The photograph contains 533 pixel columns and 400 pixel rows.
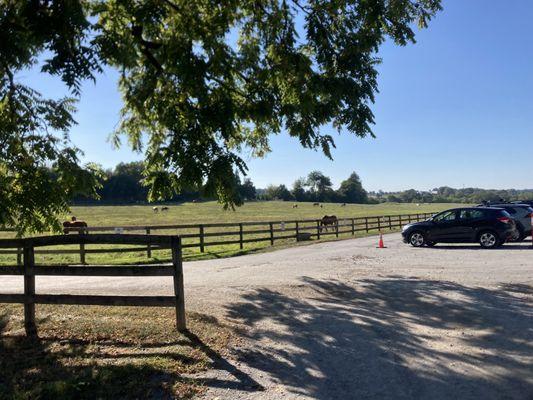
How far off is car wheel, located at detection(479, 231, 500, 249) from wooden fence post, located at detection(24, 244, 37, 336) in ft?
51.6

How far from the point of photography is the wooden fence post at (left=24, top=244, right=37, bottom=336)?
633cm

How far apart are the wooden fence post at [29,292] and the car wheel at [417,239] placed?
51.5ft

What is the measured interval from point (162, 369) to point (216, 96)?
562 cm

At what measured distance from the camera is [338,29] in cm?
964

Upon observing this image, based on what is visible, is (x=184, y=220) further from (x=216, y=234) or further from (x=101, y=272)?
(x=101, y=272)

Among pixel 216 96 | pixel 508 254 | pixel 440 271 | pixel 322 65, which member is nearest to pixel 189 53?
pixel 216 96

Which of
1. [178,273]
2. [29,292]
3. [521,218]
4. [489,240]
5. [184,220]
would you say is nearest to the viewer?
[178,273]

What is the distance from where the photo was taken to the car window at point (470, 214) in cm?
1779

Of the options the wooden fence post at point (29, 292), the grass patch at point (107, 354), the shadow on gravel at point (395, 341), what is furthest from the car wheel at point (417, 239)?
the wooden fence post at point (29, 292)

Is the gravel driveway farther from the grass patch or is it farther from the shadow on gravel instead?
the grass patch

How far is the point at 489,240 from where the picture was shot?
17.2 metres

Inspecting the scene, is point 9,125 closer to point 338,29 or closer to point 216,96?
point 216,96

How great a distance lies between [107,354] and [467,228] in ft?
51.5

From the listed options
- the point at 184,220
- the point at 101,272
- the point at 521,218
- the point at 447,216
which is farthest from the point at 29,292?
the point at 184,220
